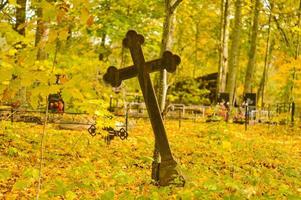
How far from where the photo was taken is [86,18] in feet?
10.7

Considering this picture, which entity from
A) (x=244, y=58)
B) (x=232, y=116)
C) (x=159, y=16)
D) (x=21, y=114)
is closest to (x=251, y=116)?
(x=232, y=116)

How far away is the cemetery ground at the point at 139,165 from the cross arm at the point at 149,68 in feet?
4.37

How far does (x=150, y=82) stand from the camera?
712 cm

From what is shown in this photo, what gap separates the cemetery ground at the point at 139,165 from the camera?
636cm

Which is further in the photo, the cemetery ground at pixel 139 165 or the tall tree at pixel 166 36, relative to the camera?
the tall tree at pixel 166 36

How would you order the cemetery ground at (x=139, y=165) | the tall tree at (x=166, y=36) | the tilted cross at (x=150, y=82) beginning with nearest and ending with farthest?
the cemetery ground at (x=139, y=165)
the tilted cross at (x=150, y=82)
the tall tree at (x=166, y=36)

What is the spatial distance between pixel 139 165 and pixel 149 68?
2724mm

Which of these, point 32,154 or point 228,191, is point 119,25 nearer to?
point 32,154

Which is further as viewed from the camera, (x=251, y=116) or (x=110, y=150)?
(x=251, y=116)

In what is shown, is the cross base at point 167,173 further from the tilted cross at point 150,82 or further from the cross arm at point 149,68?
the cross arm at point 149,68

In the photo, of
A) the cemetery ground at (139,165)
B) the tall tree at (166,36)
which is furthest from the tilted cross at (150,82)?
the tall tree at (166,36)

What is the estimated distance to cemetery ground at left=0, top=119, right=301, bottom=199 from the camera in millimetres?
6363

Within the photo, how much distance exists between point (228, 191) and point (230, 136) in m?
6.88

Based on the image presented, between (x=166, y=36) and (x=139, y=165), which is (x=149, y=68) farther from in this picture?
(x=139, y=165)
